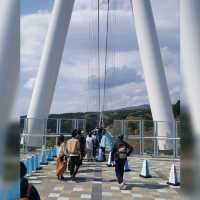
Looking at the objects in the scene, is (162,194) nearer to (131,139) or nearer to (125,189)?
(125,189)

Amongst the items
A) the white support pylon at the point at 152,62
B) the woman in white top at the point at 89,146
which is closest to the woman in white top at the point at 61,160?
the woman in white top at the point at 89,146

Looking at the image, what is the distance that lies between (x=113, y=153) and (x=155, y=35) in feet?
50.6

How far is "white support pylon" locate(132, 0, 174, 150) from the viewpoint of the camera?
76.8 ft

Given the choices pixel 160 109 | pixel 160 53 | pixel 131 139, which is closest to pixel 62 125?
pixel 131 139

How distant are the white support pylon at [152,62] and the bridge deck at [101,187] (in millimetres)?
9649

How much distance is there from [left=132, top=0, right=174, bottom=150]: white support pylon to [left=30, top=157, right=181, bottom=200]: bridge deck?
965cm

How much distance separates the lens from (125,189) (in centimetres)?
1046

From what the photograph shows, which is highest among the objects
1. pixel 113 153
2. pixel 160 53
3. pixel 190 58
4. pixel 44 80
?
pixel 160 53

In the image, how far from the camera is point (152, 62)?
78.9 feet

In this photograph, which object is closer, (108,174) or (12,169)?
(12,169)

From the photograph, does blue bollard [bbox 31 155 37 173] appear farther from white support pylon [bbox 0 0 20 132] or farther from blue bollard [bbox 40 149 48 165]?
white support pylon [bbox 0 0 20 132]

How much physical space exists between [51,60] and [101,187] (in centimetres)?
1501

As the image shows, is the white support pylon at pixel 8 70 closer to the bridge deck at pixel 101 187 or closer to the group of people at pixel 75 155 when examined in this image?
the bridge deck at pixel 101 187

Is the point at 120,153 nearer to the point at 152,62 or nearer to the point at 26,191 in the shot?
the point at 26,191
